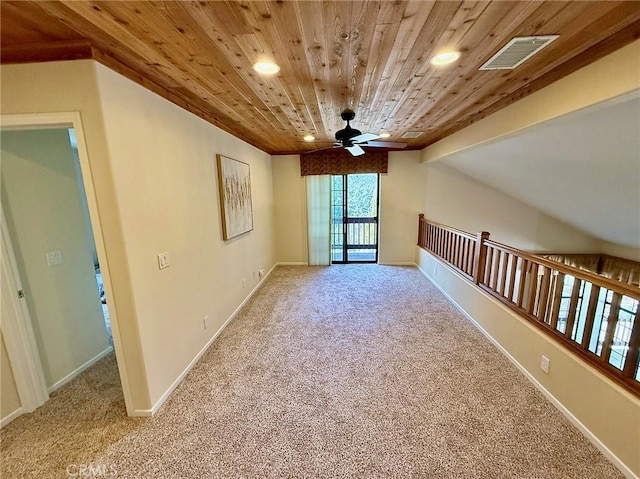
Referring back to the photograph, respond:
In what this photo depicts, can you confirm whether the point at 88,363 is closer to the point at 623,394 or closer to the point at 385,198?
the point at 623,394

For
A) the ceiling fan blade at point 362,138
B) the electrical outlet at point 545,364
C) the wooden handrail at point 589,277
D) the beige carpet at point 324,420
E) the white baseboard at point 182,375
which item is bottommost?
the beige carpet at point 324,420

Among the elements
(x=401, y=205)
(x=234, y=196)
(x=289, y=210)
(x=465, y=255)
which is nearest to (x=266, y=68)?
(x=234, y=196)

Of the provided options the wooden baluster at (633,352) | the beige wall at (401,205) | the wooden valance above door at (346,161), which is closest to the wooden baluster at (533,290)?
the wooden baluster at (633,352)

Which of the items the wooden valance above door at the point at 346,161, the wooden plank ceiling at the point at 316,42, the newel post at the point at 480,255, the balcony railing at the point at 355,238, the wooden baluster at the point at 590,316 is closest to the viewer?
the wooden plank ceiling at the point at 316,42

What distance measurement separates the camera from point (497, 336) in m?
2.76

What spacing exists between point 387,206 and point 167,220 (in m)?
4.41

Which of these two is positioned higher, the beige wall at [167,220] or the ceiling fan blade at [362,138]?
the ceiling fan blade at [362,138]

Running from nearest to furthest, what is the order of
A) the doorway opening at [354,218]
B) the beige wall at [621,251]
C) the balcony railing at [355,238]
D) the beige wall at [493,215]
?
the beige wall at [621,251]
the beige wall at [493,215]
the doorway opening at [354,218]
the balcony railing at [355,238]

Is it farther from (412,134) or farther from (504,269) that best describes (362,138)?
(504,269)

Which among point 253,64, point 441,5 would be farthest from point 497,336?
point 253,64

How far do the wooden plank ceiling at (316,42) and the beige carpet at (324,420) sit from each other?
7.74 ft

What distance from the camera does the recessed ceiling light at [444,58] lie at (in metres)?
1.64

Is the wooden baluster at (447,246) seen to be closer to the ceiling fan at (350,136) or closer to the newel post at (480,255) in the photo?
the newel post at (480,255)

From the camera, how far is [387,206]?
18.5ft
